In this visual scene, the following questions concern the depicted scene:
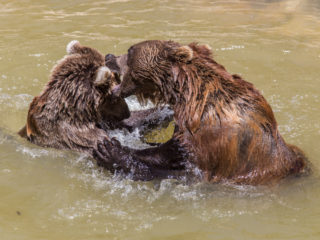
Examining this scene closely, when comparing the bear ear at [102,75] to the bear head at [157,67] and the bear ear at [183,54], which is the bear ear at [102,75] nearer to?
the bear head at [157,67]

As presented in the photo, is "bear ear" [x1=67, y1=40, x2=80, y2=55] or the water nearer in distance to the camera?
the water

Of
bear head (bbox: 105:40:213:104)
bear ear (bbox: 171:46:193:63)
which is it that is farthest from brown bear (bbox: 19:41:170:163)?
bear ear (bbox: 171:46:193:63)

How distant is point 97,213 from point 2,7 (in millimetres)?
8914

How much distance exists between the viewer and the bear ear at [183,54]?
16.9ft

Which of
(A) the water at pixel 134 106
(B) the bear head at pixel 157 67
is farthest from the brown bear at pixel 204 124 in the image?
(A) the water at pixel 134 106

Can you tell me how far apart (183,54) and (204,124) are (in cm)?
81

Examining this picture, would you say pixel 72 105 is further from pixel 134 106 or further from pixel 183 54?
pixel 134 106

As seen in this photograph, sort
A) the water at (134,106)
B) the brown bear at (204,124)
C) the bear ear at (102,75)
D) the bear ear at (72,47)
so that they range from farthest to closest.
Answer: the bear ear at (72,47) < the bear ear at (102,75) < the brown bear at (204,124) < the water at (134,106)

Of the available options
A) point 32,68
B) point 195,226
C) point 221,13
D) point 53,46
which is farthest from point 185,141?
point 221,13

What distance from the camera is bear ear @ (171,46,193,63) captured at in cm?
514

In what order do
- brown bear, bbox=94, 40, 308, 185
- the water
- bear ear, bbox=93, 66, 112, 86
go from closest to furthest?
the water < brown bear, bbox=94, 40, 308, 185 < bear ear, bbox=93, 66, 112, 86

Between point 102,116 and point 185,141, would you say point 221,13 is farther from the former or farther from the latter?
point 185,141

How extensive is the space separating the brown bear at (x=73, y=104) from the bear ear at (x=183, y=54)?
2.80ft

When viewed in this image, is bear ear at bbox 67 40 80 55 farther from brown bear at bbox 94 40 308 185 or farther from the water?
the water
